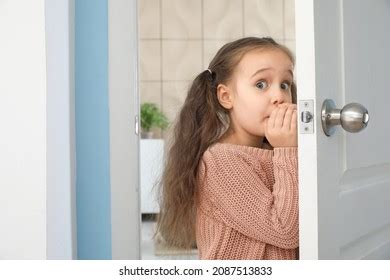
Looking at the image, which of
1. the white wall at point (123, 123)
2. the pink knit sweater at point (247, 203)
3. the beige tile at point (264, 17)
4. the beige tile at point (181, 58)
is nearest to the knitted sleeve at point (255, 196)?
the pink knit sweater at point (247, 203)

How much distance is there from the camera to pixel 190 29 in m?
3.50

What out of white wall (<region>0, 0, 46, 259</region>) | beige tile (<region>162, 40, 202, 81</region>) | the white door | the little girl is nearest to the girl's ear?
the little girl

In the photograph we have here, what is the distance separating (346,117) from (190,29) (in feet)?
9.63

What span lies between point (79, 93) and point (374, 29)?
1.84 feet

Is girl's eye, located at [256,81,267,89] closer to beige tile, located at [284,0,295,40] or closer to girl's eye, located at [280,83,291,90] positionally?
girl's eye, located at [280,83,291,90]

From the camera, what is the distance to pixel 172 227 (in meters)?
0.98

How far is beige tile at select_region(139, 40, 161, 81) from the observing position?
11.5ft

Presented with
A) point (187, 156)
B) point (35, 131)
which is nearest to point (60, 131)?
point (35, 131)

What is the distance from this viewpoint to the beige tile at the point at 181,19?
349 centimetres

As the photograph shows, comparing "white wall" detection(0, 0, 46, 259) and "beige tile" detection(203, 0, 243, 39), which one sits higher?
"beige tile" detection(203, 0, 243, 39)

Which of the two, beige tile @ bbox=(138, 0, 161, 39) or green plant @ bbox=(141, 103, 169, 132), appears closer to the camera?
green plant @ bbox=(141, 103, 169, 132)

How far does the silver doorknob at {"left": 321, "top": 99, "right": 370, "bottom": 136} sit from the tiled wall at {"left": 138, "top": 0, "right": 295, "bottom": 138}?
9.19 feet

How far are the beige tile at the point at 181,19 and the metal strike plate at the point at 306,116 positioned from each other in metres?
2.92

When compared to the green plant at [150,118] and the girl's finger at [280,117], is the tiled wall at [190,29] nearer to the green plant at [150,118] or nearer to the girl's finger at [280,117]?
the green plant at [150,118]
